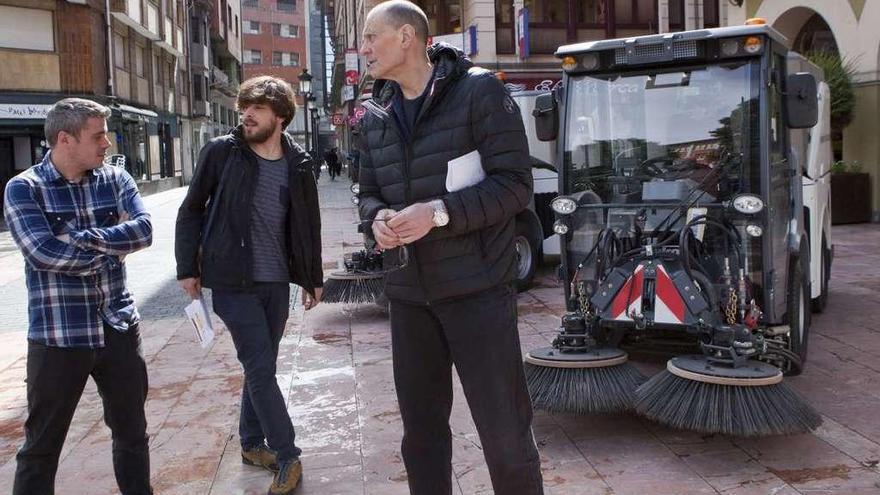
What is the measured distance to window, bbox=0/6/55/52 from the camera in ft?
86.0

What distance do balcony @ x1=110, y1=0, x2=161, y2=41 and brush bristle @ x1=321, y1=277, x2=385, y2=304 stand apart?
83.0 ft

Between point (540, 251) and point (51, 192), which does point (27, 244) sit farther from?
point (540, 251)

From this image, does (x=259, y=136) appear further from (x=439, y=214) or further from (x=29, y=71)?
(x=29, y=71)

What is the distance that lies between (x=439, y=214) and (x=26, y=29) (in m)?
28.0

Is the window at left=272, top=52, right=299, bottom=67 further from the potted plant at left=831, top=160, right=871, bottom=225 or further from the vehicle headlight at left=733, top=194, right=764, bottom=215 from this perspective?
the vehicle headlight at left=733, top=194, right=764, bottom=215

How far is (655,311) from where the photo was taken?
4.86m

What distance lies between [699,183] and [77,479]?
3946mm

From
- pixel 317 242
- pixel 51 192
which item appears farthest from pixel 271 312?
pixel 51 192

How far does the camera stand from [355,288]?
8508mm

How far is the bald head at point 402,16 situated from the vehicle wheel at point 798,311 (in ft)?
11.7

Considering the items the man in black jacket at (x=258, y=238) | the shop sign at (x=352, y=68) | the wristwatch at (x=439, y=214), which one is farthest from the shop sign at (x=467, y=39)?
the wristwatch at (x=439, y=214)

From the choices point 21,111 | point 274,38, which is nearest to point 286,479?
point 21,111

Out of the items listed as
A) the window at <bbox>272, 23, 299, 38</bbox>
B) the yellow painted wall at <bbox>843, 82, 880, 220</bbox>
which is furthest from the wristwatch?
the window at <bbox>272, 23, 299, 38</bbox>

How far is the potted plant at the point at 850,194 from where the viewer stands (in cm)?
1505
